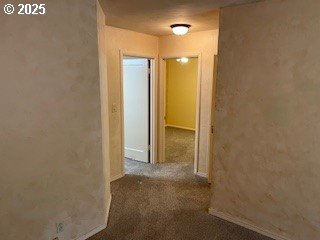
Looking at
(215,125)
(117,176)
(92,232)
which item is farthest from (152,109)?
(92,232)

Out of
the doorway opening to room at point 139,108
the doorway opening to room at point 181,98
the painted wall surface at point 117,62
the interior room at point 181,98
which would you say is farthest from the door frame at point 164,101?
the interior room at point 181,98

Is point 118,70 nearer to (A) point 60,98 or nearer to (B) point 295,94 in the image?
(A) point 60,98

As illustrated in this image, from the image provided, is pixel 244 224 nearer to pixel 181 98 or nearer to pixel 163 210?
pixel 163 210

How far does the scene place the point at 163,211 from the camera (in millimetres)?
3035

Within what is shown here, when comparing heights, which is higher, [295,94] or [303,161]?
[295,94]

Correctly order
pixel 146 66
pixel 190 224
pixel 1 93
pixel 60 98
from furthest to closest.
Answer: pixel 146 66, pixel 190 224, pixel 60 98, pixel 1 93

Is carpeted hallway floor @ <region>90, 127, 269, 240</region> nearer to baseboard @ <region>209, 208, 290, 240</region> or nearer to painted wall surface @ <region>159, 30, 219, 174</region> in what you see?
baseboard @ <region>209, 208, 290, 240</region>

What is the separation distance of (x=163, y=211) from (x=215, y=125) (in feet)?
4.16

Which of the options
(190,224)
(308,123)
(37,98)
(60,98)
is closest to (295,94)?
(308,123)

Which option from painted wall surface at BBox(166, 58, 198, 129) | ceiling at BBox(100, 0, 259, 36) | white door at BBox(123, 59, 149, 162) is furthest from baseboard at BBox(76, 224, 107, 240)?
painted wall surface at BBox(166, 58, 198, 129)

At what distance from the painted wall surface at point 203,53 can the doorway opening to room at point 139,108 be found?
442 mm

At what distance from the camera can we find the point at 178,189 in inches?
143

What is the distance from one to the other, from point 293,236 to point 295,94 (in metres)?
1.42

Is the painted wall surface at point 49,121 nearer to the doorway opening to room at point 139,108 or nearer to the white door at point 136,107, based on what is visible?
the doorway opening to room at point 139,108
